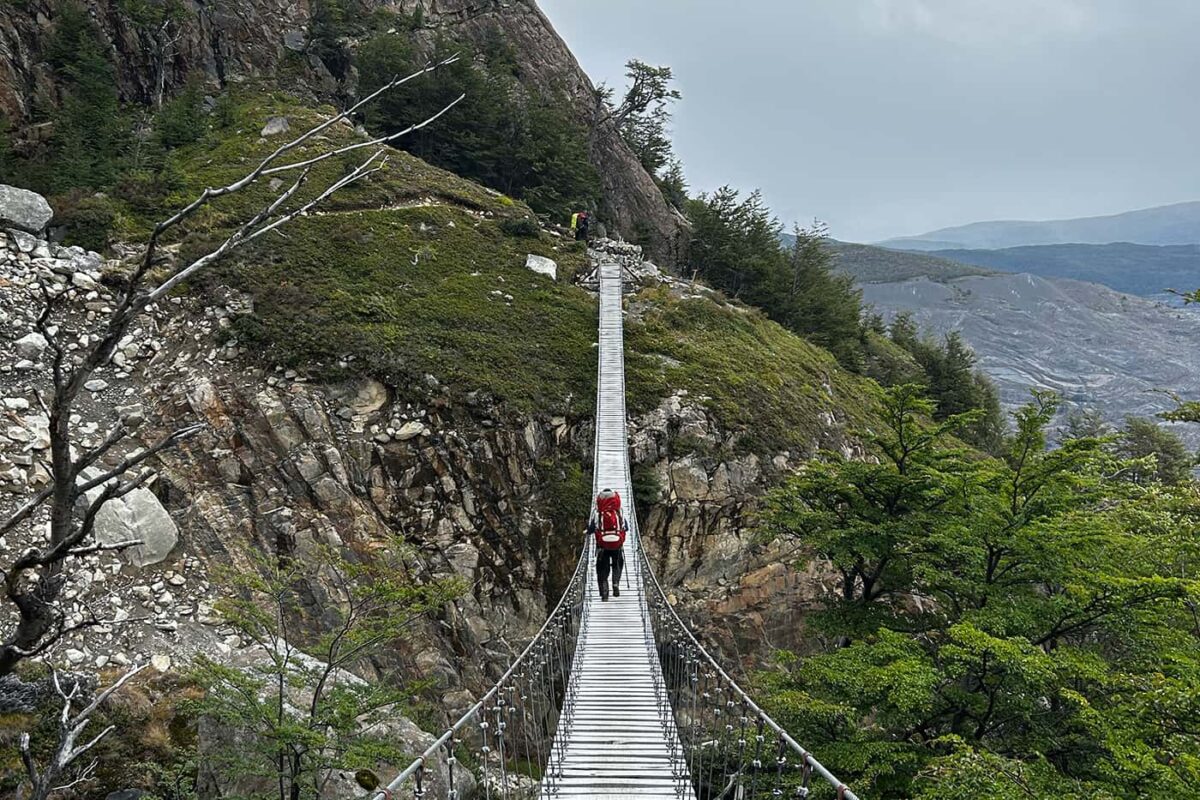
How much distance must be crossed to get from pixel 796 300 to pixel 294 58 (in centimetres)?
2166

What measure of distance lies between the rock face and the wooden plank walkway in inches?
724

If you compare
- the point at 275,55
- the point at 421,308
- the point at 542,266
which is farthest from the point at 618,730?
the point at 275,55

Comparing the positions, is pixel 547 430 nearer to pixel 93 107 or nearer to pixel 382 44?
pixel 93 107

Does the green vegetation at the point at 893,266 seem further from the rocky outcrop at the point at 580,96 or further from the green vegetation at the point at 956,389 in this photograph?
the rocky outcrop at the point at 580,96

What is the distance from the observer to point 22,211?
36.8 feet

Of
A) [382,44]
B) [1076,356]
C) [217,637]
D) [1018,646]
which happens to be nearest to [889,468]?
[1018,646]

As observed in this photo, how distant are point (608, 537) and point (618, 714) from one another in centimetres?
226

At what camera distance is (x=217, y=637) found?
7895 mm

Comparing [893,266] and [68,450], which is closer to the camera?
[68,450]

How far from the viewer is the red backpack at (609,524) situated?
25.7 feet

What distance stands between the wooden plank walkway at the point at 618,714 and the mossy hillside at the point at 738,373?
431cm

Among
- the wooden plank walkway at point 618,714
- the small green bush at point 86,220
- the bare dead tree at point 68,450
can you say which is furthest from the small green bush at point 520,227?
the bare dead tree at point 68,450

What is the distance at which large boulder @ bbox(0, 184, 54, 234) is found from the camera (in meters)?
11.1

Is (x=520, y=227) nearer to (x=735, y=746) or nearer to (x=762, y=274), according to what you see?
(x=762, y=274)
